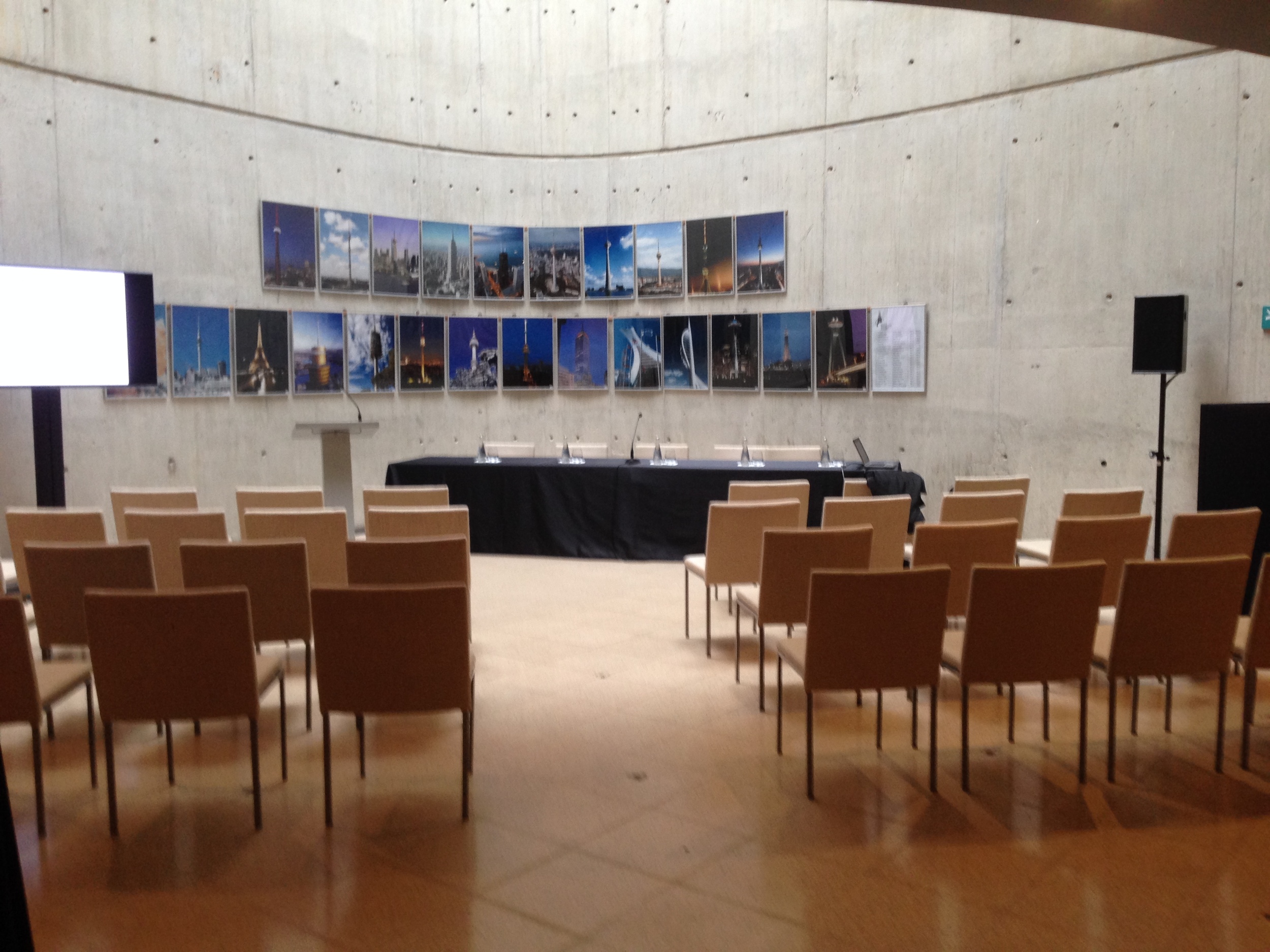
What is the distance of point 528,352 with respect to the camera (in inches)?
467

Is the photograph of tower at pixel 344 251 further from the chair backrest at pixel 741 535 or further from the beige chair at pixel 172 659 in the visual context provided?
the beige chair at pixel 172 659

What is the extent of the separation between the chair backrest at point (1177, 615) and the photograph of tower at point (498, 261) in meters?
9.03

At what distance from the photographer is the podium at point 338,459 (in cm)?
891

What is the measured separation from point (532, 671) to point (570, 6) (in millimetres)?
8789

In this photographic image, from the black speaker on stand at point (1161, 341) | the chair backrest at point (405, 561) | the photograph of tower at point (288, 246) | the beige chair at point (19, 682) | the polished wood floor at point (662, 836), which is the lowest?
the polished wood floor at point (662, 836)

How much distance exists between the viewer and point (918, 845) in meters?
3.41

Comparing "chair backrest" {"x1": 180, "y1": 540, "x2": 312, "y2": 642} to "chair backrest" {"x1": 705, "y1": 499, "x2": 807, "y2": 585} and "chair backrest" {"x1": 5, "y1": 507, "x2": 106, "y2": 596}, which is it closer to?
"chair backrest" {"x1": 5, "y1": 507, "x2": 106, "y2": 596}

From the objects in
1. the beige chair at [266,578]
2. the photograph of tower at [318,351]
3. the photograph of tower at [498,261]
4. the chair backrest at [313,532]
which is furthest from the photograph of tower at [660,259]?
the beige chair at [266,578]

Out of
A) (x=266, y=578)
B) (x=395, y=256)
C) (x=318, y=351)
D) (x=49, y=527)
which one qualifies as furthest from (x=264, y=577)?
(x=395, y=256)

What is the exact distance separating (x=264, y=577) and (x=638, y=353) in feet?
25.0

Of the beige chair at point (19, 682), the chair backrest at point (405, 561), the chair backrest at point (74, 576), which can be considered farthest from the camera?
the chair backrest at point (405, 561)

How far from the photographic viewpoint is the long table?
28.0ft

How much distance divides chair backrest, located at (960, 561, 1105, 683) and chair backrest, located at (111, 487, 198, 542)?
4881 mm

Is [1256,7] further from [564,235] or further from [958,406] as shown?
[564,235]
